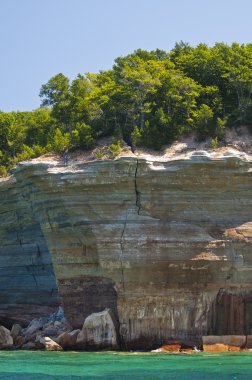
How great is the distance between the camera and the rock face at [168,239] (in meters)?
29.1

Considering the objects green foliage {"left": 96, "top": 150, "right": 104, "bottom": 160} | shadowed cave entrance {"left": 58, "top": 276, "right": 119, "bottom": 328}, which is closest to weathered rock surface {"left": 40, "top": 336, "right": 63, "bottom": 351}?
shadowed cave entrance {"left": 58, "top": 276, "right": 119, "bottom": 328}

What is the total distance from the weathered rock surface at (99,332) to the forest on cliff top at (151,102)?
718 centimetres

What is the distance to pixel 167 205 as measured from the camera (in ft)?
96.7

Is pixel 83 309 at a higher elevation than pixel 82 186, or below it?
below

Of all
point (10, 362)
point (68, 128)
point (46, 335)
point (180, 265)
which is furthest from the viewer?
point (68, 128)

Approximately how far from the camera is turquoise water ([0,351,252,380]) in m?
22.1

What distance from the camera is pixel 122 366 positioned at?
24.1m

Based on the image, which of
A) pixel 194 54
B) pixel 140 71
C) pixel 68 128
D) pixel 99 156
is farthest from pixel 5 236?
pixel 194 54

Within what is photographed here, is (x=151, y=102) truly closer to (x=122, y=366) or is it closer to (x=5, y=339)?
(x=5, y=339)

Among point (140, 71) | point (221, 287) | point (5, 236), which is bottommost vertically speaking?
point (221, 287)

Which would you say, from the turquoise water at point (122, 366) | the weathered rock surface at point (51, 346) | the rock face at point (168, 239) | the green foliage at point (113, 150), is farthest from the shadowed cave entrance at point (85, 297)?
the green foliage at point (113, 150)

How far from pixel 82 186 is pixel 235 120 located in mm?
8233

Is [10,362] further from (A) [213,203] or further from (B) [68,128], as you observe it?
(B) [68,128]

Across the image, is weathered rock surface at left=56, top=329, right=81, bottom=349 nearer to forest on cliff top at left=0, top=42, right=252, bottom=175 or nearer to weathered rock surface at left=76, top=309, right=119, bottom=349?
weathered rock surface at left=76, top=309, right=119, bottom=349
